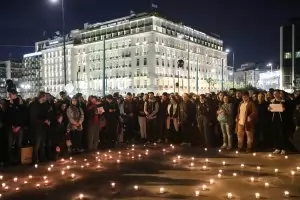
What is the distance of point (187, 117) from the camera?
14625 mm

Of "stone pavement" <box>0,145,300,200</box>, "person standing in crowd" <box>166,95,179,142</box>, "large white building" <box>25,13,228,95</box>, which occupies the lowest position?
"stone pavement" <box>0,145,300,200</box>

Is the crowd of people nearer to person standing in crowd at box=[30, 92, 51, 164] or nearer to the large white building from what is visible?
person standing in crowd at box=[30, 92, 51, 164]

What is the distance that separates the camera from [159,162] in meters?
10.9

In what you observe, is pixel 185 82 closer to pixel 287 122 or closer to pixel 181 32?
pixel 181 32

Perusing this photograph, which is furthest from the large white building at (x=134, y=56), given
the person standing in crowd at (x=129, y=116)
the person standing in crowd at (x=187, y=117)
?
the person standing in crowd at (x=187, y=117)

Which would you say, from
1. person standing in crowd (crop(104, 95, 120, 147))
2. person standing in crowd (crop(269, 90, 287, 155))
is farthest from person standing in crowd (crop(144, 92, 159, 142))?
person standing in crowd (crop(269, 90, 287, 155))

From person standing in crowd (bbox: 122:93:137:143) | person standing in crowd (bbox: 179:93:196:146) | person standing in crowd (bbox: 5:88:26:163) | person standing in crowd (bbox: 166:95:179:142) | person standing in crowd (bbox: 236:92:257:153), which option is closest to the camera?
person standing in crowd (bbox: 5:88:26:163)

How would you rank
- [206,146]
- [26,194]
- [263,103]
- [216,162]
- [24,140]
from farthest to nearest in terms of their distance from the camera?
1. [206,146]
2. [263,103]
3. [24,140]
4. [216,162]
5. [26,194]

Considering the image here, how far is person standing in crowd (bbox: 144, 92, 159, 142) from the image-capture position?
15406 millimetres

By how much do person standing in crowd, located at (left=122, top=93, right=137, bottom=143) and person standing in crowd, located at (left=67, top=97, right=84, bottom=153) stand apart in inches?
128

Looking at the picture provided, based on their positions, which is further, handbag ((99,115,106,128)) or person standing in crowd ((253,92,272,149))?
handbag ((99,115,106,128))

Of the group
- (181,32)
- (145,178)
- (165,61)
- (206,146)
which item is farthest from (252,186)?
(181,32)

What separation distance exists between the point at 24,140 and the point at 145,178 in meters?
5.04

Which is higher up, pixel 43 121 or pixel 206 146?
pixel 43 121
